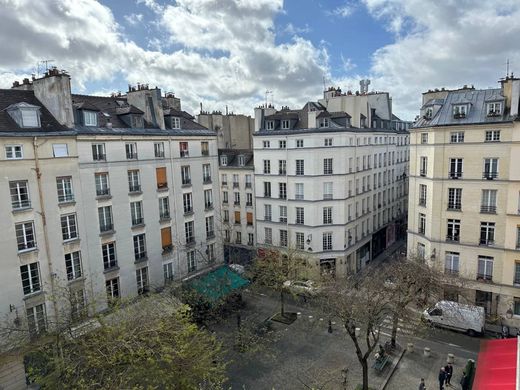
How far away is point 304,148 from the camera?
123ft

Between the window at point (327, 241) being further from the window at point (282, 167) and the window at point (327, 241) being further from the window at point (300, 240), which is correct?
the window at point (282, 167)

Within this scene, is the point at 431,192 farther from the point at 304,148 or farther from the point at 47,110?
the point at 47,110

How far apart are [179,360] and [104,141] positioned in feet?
56.4

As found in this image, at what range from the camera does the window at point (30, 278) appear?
888 inches

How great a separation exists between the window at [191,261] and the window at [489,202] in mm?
24597

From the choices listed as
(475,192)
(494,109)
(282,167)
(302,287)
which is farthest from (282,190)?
(494,109)

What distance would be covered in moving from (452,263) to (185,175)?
2401cm

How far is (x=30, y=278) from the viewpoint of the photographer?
22.8 meters

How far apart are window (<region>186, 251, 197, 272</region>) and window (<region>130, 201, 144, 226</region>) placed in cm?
610

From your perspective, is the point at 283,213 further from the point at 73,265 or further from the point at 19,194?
the point at 19,194

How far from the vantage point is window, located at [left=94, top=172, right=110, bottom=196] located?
26.5 metres

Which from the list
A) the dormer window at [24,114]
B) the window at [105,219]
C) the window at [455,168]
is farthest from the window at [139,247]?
the window at [455,168]

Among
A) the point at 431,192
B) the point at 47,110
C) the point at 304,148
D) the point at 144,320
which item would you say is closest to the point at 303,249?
the point at 304,148

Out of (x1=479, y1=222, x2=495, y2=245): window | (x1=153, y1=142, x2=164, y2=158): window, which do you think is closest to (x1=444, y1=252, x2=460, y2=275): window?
(x1=479, y1=222, x2=495, y2=245): window
